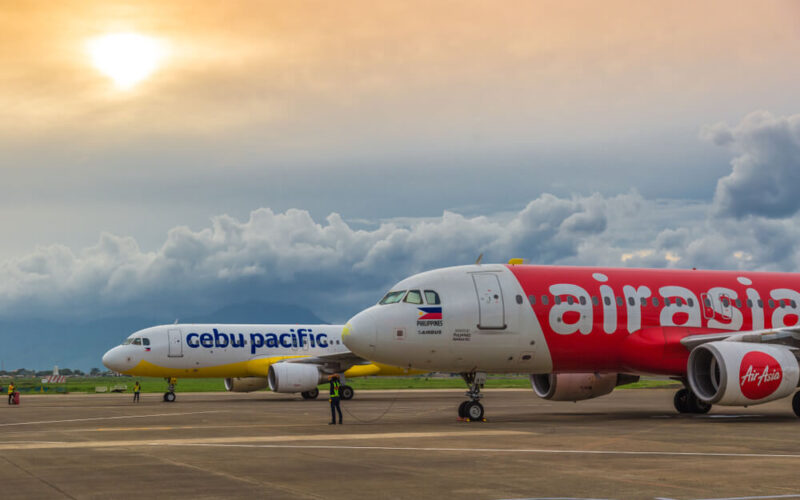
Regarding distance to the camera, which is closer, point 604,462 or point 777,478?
point 777,478

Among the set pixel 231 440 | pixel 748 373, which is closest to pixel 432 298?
pixel 231 440

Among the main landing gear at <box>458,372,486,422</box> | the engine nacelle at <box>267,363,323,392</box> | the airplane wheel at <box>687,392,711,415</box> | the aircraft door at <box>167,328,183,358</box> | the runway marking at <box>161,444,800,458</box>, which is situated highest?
the aircraft door at <box>167,328,183,358</box>

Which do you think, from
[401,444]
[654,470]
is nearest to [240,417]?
[401,444]

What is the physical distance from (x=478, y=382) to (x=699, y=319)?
7191mm

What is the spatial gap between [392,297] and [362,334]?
1.51 metres

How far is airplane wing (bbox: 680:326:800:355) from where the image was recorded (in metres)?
24.7

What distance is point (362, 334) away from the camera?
80.1 feet

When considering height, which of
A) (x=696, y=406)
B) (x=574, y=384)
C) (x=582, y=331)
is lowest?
(x=696, y=406)

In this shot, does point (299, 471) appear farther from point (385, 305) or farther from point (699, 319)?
point (699, 319)

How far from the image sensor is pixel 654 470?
13625 millimetres

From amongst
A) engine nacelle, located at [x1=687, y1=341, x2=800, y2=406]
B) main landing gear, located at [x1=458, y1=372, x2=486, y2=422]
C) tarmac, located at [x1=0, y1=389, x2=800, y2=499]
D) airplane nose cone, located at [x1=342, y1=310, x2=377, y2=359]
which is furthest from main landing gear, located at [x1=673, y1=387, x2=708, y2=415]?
airplane nose cone, located at [x1=342, y1=310, x2=377, y2=359]

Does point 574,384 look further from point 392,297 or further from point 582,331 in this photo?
point 392,297

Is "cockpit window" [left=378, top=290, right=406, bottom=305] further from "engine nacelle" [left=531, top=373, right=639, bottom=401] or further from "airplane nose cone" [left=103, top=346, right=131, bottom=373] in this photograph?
"airplane nose cone" [left=103, top=346, right=131, bottom=373]

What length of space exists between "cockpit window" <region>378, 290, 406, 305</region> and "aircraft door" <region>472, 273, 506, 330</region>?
6.74ft
